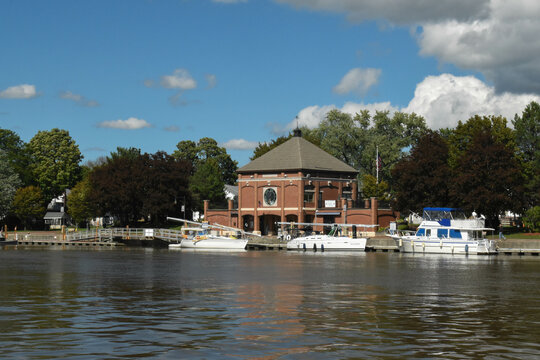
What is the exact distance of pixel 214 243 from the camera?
8875 centimetres

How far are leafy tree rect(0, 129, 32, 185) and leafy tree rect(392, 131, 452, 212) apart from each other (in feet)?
255

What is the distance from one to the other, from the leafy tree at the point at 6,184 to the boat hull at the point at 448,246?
74252mm

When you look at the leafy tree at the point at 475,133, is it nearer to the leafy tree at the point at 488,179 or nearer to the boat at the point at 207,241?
the leafy tree at the point at 488,179

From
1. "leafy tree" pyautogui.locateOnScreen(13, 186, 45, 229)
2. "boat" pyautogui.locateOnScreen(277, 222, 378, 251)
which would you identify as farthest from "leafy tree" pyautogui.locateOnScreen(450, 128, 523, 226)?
"leafy tree" pyautogui.locateOnScreen(13, 186, 45, 229)

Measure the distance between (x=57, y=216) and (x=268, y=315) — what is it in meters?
138

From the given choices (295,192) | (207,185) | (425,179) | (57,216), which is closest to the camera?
(425,179)

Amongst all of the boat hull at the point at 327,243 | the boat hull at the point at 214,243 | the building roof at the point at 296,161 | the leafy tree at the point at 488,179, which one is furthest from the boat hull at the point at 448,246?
the building roof at the point at 296,161

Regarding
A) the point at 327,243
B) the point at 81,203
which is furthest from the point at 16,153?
the point at 327,243

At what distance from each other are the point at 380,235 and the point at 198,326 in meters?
69.5

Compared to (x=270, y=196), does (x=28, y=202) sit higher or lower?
higher

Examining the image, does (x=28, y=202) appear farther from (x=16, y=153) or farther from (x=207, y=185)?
(x=207, y=185)

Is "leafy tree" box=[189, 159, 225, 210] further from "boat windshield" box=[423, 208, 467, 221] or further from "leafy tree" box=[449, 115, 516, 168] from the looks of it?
"boat windshield" box=[423, 208, 467, 221]

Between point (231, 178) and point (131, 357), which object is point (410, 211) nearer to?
point (131, 357)

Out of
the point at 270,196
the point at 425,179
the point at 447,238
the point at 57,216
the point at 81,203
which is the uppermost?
the point at 425,179
